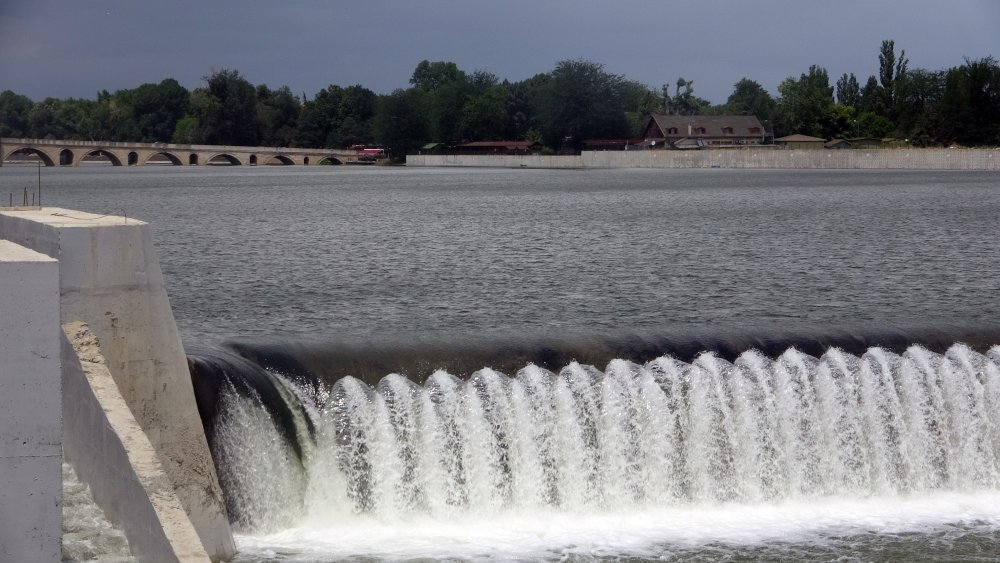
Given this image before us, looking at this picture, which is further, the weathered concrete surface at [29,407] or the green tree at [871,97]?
the green tree at [871,97]

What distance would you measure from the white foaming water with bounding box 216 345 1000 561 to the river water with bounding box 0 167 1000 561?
0.04m

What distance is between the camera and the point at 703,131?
615ft

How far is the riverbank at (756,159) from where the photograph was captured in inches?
4786

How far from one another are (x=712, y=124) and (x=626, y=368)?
578 ft

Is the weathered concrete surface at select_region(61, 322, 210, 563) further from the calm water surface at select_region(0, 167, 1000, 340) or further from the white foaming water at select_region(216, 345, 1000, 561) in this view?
the calm water surface at select_region(0, 167, 1000, 340)

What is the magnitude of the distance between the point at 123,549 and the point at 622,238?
38.3 m

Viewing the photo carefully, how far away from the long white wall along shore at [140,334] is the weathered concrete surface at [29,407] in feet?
8.35

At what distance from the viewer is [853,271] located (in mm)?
36719

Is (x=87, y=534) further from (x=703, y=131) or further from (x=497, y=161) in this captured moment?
(x=703, y=131)

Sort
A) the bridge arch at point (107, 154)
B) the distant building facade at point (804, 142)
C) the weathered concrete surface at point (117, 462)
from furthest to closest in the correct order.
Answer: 1. the bridge arch at point (107, 154)
2. the distant building facade at point (804, 142)
3. the weathered concrete surface at point (117, 462)

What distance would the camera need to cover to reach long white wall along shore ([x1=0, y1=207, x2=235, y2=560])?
41.8 feet

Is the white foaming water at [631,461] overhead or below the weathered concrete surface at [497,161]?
below

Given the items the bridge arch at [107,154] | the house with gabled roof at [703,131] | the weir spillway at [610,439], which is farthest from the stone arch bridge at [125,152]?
the weir spillway at [610,439]

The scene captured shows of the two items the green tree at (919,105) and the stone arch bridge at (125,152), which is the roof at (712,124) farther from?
the stone arch bridge at (125,152)
